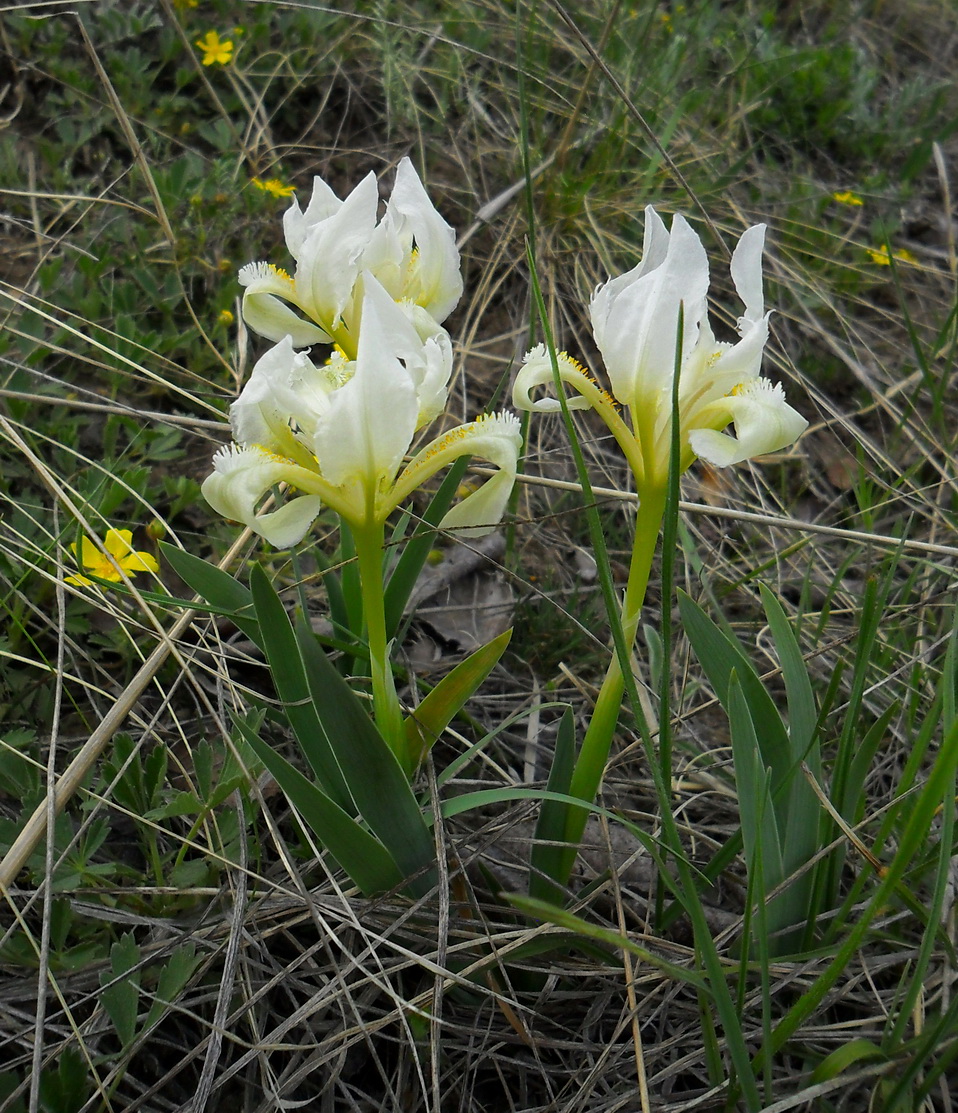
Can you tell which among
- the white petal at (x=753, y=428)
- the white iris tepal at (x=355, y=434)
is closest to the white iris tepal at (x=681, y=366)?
the white petal at (x=753, y=428)

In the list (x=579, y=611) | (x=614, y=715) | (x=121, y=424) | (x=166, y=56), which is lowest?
(x=579, y=611)

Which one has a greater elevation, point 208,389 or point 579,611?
point 208,389

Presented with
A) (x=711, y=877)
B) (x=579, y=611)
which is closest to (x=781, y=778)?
(x=711, y=877)

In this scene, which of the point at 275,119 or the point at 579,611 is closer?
the point at 579,611

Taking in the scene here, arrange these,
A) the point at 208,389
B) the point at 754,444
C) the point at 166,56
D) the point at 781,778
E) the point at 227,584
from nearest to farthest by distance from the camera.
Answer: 1. the point at 754,444
2. the point at 781,778
3. the point at 227,584
4. the point at 208,389
5. the point at 166,56

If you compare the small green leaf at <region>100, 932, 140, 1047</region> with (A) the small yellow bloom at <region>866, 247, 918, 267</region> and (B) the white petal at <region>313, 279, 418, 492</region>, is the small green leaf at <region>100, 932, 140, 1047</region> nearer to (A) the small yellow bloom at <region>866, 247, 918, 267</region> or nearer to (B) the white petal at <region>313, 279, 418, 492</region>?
(B) the white petal at <region>313, 279, 418, 492</region>

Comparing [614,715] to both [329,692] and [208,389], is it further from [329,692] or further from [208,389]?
[208,389]

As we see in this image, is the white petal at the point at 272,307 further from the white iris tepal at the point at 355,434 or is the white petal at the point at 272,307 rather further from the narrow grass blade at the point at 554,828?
the narrow grass blade at the point at 554,828

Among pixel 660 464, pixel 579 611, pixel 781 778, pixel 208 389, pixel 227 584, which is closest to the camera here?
pixel 660 464
